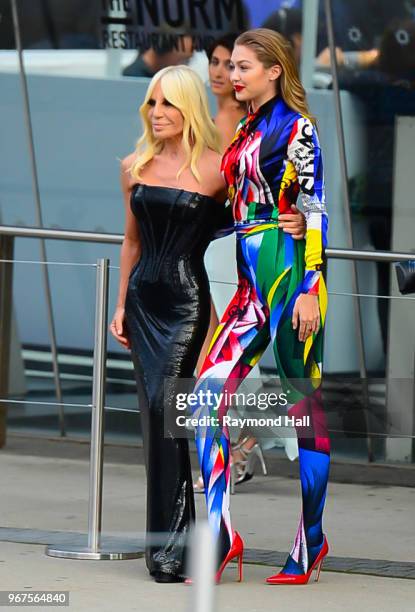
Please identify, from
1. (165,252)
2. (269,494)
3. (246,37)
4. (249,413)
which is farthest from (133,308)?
(269,494)

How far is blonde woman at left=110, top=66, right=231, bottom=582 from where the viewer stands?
17.2 feet

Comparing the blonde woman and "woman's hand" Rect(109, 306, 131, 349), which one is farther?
"woman's hand" Rect(109, 306, 131, 349)

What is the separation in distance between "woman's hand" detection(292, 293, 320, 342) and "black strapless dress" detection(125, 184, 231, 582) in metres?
0.43

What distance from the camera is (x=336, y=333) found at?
8.85 m

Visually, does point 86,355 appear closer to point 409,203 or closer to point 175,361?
point 409,203

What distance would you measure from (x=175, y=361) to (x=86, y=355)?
433 centimetres

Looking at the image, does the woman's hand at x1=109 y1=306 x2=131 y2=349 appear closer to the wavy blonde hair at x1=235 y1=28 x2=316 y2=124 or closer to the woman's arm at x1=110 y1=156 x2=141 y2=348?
the woman's arm at x1=110 y1=156 x2=141 y2=348

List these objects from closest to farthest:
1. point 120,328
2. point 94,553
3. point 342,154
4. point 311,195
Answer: point 311,195 < point 120,328 < point 94,553 < point 342,154

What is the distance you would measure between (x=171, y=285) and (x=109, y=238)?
2417 millimetres

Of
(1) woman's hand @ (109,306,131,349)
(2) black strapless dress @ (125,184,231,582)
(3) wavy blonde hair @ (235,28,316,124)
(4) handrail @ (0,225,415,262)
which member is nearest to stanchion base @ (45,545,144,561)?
(2) black strapless dress @ (125,184,231,582)

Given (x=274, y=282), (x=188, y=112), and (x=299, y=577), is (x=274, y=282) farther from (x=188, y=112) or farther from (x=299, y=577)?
(x=299, y=577)

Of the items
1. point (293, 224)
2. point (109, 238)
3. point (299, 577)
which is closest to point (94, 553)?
point (299, 577)

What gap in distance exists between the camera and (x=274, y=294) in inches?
200

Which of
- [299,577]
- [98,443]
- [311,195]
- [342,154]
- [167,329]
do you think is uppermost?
[342,154]
